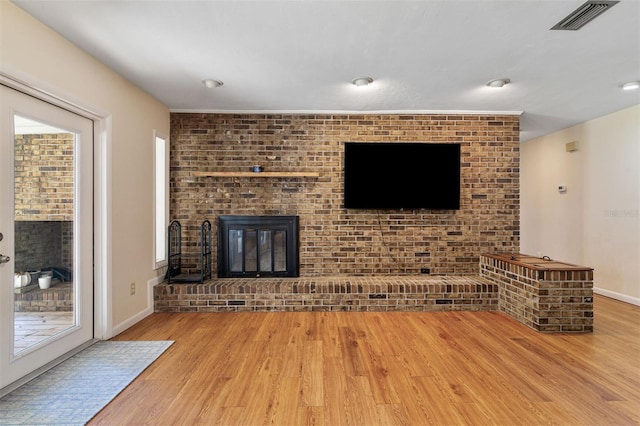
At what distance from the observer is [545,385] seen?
204 centimetres

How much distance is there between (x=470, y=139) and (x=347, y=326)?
110 inches

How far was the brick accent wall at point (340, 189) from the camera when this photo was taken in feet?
12.9

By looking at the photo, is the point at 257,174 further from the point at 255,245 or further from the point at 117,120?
the point at 117,120

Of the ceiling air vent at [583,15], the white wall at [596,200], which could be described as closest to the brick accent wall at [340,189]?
the white wall at [596,200]

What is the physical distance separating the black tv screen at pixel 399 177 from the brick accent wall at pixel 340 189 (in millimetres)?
98

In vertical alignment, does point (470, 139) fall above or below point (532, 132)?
below

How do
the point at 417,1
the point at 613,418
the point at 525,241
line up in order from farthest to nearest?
the point at 525,241 < the point at 417,1 < the point at 613,418

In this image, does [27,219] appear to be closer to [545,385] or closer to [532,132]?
[545,385]

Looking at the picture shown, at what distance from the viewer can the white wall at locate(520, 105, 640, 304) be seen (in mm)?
3887

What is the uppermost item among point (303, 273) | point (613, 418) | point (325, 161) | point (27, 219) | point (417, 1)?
point (417, 1)

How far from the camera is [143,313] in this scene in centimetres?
331

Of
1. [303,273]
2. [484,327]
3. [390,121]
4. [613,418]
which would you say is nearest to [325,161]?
[390,121]

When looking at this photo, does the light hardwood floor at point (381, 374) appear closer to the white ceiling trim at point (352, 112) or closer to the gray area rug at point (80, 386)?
the gray area rug at point (80, 386)

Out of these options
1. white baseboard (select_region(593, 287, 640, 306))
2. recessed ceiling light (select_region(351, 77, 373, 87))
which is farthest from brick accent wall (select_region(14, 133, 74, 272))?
white baseboard (select_region(593, 287, 640, 306))
